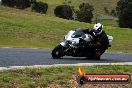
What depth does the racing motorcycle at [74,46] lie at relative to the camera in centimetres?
1884

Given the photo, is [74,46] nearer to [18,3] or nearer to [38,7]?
[18,3]

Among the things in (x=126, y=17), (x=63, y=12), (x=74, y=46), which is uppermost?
(x=74, y=46)

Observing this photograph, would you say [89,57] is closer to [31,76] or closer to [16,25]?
[31,76]

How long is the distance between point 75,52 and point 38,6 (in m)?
95.6

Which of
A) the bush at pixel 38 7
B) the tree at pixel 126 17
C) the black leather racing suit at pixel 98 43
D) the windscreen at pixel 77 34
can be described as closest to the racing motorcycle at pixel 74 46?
the windscreen at pixel 77 34

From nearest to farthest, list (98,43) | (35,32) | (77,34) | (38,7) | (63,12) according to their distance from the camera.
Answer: (77,34) < (98,43) < (35,32) < (63,12) < (38,7)

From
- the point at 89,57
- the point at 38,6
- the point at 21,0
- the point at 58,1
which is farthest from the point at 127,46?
the point at 58,1

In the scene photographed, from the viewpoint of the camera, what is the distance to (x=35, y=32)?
4928cm

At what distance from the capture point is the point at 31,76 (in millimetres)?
11703

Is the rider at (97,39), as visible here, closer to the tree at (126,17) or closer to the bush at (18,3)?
the tree at (126,17)

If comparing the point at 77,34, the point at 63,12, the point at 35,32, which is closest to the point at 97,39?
the point at 77,34

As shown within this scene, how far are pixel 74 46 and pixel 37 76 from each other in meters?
7.30

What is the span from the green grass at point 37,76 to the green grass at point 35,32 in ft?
82.1

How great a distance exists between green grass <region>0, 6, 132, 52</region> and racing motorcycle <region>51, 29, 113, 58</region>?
62.5 feet
